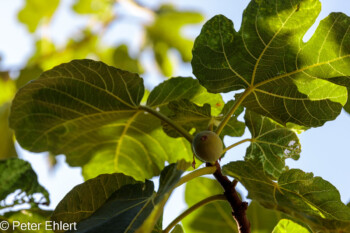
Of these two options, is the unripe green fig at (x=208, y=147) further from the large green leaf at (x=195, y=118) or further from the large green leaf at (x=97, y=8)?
the large green leaf at (x=97, y=8)

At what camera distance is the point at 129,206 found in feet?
4.07

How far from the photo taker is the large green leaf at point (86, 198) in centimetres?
136

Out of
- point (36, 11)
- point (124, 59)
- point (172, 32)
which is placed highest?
point (36, 11)

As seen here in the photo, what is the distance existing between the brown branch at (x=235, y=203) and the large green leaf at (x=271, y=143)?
0.28 m

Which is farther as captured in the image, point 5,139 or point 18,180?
point 5,139

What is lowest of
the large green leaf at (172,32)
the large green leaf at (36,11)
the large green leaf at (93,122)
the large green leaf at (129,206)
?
the large green leaf at (129,206)

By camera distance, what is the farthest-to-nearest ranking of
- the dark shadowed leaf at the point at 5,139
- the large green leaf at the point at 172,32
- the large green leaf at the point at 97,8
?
the large green leaf at the point at 97,8
the large green leaf at the point at 172,32
the dark shadowed leaf at the point at 5,139

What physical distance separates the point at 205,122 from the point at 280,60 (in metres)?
0.39

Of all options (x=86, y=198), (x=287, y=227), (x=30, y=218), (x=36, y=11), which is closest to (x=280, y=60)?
(x=287, y=227)

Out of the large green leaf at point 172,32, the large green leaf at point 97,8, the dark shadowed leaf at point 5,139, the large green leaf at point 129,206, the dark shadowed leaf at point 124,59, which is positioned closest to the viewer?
the large green leaf at point 129,206

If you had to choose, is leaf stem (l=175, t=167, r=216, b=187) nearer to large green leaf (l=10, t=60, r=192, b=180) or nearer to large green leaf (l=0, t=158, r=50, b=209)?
large green leaf (l=10, t=60, r=192, b=180)

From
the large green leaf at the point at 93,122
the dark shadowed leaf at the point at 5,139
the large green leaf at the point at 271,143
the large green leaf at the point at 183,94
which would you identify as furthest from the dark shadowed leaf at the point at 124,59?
the large green leaf at the point at 271,143

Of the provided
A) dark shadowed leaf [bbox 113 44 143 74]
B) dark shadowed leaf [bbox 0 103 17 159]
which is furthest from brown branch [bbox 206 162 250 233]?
dark shadowed leaf [bbox 113 44 143 74]

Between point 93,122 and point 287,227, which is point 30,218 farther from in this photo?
point 287,227
